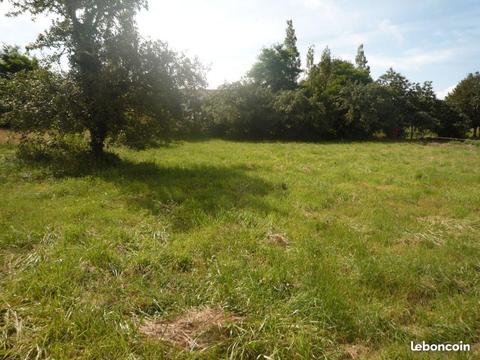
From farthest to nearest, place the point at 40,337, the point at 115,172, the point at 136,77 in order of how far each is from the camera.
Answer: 1. the point at 136,77
2. the point at 115,172
3. the point at 40,337

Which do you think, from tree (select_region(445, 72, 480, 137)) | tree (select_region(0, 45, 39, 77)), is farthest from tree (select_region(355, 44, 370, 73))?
tree (select_region(0, 45, 39, 77))

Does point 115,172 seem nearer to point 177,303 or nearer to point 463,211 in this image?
point 177,303

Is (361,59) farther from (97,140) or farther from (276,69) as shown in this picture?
(97,140)

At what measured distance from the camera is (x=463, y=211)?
663cm

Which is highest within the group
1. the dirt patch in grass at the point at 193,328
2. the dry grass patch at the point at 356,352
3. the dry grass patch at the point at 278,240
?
the dry grass patch at the point at 278,240

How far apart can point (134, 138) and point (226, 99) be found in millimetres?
16417

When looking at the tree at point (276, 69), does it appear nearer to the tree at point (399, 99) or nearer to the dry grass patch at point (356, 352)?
the tree at point (399, 99)

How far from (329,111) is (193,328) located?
2679 cm

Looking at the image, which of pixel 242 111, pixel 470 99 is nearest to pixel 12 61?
pixel 242 111

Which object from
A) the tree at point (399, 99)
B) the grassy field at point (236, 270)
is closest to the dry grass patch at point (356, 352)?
the grassy field at point (236, 270)

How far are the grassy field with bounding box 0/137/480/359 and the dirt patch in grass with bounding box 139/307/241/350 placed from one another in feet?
0.06

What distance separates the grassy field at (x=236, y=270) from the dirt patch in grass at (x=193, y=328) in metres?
0.02

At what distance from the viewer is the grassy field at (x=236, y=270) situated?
2.90 m

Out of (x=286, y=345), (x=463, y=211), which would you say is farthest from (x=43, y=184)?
(x=463, y=211)
